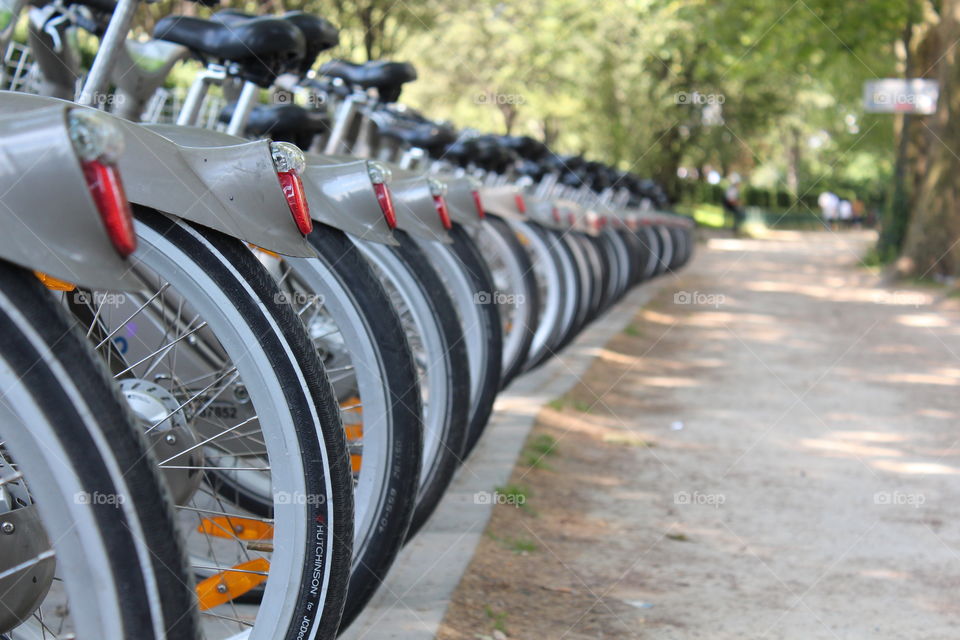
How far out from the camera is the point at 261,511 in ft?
9.33

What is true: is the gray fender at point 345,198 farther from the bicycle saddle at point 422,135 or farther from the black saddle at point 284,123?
the bicycle saddle at point 422,135

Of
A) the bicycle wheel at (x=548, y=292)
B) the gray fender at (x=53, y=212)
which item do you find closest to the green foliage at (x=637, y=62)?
the bicycle wheel at (x=548, y=292)

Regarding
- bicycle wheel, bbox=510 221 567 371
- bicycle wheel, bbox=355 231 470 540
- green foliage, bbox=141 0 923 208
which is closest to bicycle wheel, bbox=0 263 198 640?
bicycle wheel, bbox=355 231 470 540

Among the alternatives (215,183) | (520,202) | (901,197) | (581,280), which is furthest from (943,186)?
(215,183)

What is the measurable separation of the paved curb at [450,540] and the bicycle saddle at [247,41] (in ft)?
4.28

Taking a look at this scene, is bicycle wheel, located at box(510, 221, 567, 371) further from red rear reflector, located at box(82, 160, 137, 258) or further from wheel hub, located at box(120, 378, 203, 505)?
red rear reflector, located at box(82, 160, 137, 258)

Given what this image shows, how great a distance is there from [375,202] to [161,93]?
1.68 metres

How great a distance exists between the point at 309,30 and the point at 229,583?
156 centimetres

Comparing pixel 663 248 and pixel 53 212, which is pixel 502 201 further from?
pixel 663 248

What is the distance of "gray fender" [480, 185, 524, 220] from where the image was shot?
496cm

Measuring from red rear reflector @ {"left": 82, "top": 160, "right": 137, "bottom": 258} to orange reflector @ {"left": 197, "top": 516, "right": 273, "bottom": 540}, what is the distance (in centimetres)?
101

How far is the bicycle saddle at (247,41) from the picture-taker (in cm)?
283

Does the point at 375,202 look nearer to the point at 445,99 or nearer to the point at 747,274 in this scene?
the point at 747,274

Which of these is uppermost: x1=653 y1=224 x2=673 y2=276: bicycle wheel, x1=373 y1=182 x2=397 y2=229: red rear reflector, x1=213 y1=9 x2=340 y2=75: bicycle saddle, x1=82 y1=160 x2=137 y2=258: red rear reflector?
x1=213 y1=9 x2=340 y2=75: bicycle saddle
